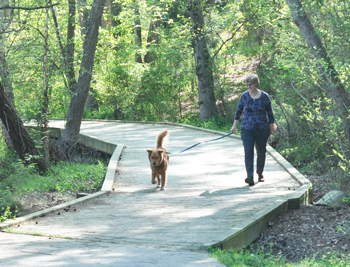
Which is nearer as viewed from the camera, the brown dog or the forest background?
the brown dog

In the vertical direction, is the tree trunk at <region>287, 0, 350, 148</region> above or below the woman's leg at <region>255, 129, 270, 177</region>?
above

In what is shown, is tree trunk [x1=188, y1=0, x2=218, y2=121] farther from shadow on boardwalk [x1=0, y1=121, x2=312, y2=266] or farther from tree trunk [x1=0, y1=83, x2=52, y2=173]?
tree trunk [x1=0, y1=83, x2=52, y2=173]

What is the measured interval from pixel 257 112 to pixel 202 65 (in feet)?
44.2

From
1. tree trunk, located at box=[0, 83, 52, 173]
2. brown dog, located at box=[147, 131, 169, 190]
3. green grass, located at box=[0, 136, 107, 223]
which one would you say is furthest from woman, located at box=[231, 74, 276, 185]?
tree trunk, located at box=[0, 83, 52, 173]

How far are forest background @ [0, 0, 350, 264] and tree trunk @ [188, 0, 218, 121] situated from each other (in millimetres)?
47

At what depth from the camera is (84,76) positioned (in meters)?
17.8

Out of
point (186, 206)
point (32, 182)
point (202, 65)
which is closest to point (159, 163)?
point (186, 206)

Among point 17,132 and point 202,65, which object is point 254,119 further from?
point 202,65

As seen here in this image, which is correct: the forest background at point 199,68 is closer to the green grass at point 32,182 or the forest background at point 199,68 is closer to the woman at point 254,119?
the woman at point 254,119

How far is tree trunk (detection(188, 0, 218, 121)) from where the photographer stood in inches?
855

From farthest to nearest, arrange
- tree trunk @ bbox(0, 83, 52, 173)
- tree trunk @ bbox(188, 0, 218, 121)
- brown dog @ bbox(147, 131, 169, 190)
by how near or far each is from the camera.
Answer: tree trunk @ bbox(188, 0, 218, 121)
tree trunk @ bbox(0, 83, 52, 173)
brown dog @ bbox(147, 131, 169, 190)

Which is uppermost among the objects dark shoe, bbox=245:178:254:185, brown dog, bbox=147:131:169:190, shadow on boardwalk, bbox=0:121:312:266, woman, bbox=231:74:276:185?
woman, bbox=231:74:276:185

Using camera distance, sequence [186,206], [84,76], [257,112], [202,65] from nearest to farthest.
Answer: [186,206], [257,112], [84,76], [202,65]

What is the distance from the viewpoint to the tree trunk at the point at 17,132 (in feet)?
37.4
